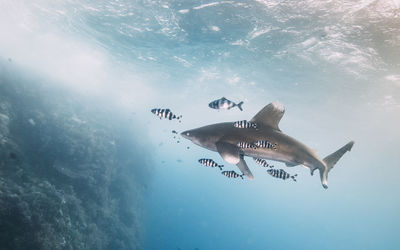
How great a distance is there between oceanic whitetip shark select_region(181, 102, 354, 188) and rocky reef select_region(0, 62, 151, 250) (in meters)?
9.63

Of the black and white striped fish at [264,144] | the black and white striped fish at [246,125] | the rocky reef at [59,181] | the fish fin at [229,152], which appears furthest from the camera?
the rocky reef at [59,181]

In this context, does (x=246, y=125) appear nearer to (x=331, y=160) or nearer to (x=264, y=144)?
(x=264, y=144)

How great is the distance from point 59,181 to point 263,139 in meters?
17.1

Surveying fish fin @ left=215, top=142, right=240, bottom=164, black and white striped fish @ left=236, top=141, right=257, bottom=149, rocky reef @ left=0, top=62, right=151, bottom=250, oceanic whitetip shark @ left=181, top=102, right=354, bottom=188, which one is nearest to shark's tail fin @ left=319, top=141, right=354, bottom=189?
oceanic whitetip shark @ left=181, top=102, right=354, bottom=188

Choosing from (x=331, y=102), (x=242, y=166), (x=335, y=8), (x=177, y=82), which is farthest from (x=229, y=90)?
(x=242, y=166)

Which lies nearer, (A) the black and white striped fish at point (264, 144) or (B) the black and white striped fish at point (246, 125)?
(A) the black and white striped fish at point (264, 144)

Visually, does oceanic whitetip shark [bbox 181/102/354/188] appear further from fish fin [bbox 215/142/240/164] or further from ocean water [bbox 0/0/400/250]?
ocean water [bbox 0/0/400/250]

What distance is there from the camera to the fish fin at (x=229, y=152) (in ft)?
11.3

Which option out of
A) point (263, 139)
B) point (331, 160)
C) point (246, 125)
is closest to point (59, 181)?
point (246, 125)

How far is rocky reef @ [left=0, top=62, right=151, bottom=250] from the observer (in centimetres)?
962

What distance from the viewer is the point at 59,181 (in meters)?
15.8

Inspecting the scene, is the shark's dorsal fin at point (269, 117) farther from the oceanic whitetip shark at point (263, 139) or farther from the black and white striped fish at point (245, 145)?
the black and white striped fish at point (245, 145)

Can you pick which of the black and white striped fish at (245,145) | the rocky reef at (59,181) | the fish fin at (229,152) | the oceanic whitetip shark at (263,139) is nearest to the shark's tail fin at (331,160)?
the oceanic whitetip shark at (263,139)

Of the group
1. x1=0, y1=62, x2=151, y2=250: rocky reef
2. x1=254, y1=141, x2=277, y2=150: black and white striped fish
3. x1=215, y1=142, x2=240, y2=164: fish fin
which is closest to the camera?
x1=215, y1=142, x2=240, y2=164: fish fin
